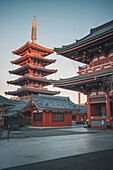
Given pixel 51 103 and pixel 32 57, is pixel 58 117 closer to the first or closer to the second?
pixel 51 103

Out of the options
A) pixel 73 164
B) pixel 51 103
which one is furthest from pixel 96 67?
pixel 73 164

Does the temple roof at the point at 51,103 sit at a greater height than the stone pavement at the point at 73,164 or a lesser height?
greater

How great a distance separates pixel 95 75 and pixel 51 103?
11.7 metres

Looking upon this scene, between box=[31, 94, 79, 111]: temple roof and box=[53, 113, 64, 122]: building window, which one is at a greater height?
box=[31, 94, 79, 111]: temple roof

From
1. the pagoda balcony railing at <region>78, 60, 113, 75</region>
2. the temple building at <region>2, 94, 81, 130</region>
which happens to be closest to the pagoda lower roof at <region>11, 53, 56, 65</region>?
the temple building at <region>2, 94, 81, 130</region>

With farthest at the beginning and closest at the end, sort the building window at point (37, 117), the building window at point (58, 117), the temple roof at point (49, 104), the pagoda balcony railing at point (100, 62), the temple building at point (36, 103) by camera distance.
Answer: the building window at point (58, 117) → the building window at point (37, 117) → the temple roof at point (49, 104) → the temple building at point (36, 103) → the pagoda balcony railing at point (100, 62)

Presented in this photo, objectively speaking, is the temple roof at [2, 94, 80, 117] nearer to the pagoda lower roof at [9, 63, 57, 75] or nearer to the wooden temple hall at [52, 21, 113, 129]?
the wooden temple hall at [52, 21, 113, 129]

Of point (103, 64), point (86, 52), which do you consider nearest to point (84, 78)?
point (103, 64)

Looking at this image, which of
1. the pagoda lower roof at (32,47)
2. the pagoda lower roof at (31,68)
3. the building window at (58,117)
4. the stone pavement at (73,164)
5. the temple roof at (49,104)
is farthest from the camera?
the pagoda lower roof at (32,47)

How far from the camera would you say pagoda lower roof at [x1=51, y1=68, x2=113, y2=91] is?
56.3ft

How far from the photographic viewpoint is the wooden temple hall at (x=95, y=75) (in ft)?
60.2

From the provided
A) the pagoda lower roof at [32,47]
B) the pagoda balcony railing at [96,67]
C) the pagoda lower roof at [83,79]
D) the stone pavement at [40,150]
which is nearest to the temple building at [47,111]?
the pagoda lower roof at [83,79]

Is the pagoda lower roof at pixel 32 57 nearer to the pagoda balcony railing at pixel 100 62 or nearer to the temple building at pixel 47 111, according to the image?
the temple building at pixel 47 111

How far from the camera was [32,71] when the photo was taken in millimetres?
47344
